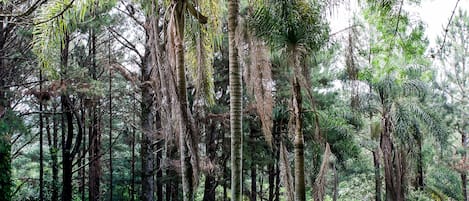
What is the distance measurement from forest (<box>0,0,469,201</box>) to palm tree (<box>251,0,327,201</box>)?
17 mm

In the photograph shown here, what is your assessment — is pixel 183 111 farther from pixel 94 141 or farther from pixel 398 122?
pixel 398 122

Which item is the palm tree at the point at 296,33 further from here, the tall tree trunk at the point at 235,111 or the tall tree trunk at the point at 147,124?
the tall tree trunk at the point at 147,124

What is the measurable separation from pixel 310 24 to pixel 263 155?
315 inches

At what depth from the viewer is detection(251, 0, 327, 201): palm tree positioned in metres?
5.49

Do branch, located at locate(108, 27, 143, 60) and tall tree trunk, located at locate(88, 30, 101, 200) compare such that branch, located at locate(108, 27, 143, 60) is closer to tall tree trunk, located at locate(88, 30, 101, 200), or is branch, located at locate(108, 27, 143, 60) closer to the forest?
the forest

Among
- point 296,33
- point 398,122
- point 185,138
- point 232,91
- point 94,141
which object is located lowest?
point 94,141

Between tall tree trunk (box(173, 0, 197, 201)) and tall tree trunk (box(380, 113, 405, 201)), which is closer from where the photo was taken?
tall tree trunk (box(173, 0, 197, 201))

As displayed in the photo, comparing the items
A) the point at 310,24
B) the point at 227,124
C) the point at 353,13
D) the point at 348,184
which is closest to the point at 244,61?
the point at 310,24

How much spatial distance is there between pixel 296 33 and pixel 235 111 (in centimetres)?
153

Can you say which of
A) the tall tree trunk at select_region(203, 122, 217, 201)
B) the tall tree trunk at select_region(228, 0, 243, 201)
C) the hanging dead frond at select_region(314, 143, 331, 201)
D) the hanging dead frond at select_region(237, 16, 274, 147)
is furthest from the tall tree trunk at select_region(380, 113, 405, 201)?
the tall tree trunk at select_region(228, 0, 243, 201)

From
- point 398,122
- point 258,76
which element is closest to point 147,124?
point 398,122

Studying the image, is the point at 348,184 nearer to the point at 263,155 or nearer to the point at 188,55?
the point at 263,155

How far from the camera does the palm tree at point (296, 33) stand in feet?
18.0

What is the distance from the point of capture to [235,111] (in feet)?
15.5
